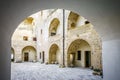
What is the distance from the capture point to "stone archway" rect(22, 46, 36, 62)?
1232 inches

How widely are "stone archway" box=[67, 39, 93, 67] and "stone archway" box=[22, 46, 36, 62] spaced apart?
15305mm

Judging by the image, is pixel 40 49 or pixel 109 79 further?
pixel 40 49

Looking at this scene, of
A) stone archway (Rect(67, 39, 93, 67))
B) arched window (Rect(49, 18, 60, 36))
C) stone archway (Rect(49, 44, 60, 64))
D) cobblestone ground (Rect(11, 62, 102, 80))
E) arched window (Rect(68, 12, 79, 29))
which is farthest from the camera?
stone archway (Rect(49, 44, 60, 64))

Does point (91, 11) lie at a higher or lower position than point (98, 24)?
higher

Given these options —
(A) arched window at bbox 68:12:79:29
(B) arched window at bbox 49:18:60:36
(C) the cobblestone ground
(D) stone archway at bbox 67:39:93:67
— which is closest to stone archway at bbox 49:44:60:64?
(B) arched window at bbox 49:18:60:36

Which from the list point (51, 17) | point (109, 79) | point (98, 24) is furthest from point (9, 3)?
point (51, 17)

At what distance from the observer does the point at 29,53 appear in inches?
1253

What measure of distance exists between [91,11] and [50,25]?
19988 millimetres

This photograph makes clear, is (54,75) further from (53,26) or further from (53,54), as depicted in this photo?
(53,26)

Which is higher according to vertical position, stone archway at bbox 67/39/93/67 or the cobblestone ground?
stone archway at bbox 67/39/93/67

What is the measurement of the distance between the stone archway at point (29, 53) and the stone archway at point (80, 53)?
50.2 ft

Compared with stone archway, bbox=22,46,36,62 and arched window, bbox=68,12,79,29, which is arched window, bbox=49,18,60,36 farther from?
stone archway, bbox=22,46,36,62

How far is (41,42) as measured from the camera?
28.6 metres

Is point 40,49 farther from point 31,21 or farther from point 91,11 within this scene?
point 91,11
